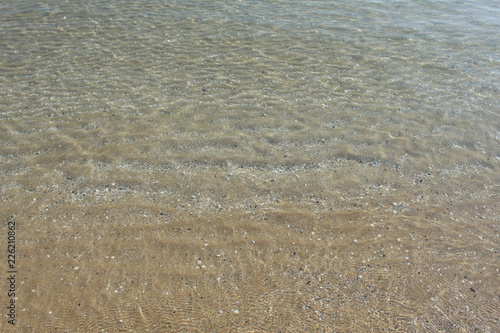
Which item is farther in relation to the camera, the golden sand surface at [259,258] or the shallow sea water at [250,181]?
the shallow sea water at [250,181]

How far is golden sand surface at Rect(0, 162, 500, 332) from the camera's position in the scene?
3.29 meters

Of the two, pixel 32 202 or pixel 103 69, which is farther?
pixel 103 69

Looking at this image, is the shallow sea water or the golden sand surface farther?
the shallow sea water

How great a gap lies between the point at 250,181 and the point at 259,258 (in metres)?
1.21

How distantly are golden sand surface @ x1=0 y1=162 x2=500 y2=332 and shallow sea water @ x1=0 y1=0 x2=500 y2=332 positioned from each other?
18 millimetres

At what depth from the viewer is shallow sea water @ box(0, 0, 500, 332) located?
11.2 feet

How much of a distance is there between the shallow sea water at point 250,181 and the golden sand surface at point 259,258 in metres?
0.02

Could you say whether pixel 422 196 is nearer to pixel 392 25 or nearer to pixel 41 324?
pixel 41 324

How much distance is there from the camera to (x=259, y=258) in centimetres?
381

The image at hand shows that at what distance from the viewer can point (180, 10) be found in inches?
411

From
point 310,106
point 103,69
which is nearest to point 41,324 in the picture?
point 310,106

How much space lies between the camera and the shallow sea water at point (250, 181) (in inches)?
134

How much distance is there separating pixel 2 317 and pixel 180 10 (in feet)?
30.0

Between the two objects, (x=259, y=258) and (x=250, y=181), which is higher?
(x=250, y=181)
